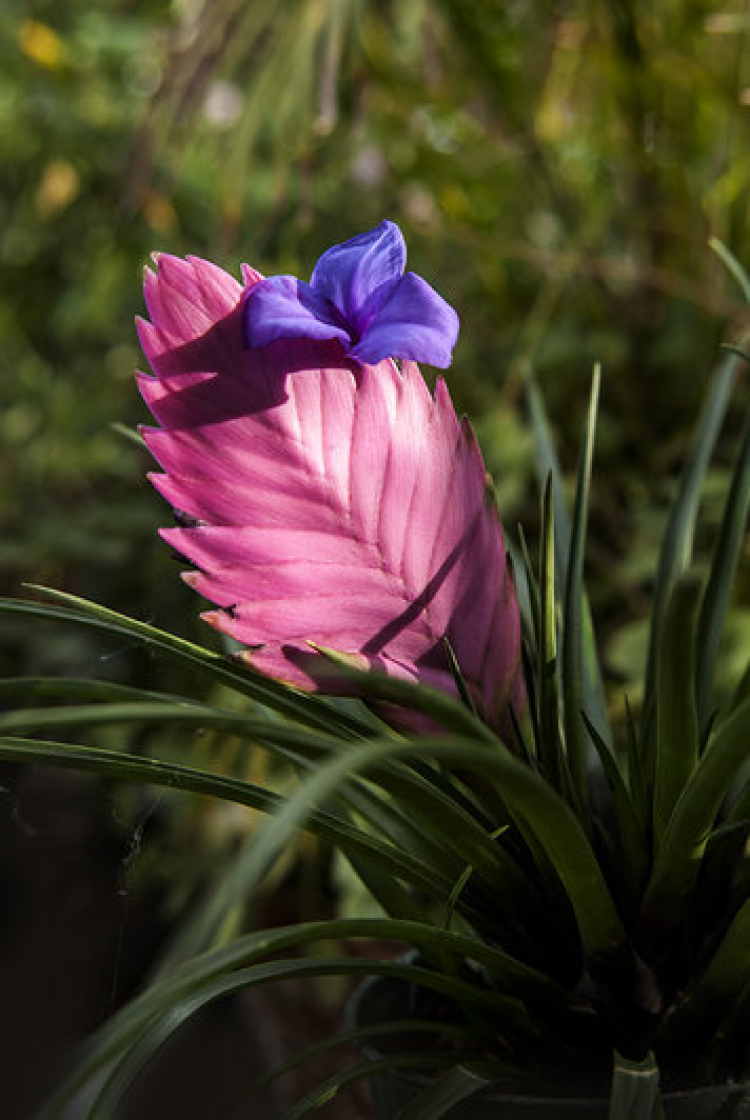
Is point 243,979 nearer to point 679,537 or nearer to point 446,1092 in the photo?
point 446,1092

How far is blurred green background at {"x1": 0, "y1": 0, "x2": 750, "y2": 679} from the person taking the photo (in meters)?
0.75

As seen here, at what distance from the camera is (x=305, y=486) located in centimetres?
24

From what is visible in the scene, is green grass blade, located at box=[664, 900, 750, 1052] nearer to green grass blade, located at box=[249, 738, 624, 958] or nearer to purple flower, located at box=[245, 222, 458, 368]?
green grass blade, located at box=[249, 738, 624, 958]

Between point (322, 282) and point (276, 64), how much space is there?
54cm

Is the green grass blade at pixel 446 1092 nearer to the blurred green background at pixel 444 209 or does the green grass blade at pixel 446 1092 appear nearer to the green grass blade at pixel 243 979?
the green grass blade at pixel 243 979

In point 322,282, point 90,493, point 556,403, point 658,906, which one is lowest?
point 90,493

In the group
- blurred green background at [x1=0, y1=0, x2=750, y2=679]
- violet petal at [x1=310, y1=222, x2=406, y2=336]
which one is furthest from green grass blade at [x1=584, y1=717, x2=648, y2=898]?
Answer: blurred green background at [x1=0, y1=0, x2=750, y2=679]

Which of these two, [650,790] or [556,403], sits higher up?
[650,790]

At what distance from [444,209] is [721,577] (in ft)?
2.03

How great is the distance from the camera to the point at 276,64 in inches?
28.6

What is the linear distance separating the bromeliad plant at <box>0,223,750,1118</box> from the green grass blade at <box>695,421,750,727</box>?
3 centimetres

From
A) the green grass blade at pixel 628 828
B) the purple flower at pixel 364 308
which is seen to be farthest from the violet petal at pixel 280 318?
the green grass blade at pixel 628 828

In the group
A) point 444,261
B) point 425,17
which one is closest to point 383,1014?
point 425,17

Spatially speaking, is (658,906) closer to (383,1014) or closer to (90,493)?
(383,1014)
